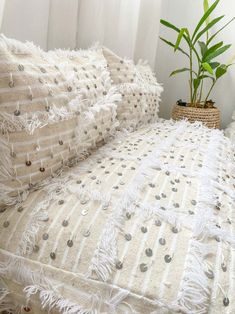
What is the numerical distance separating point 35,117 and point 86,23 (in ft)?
2.79

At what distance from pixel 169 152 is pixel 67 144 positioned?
1.23 feet

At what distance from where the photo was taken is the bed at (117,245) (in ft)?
1.58

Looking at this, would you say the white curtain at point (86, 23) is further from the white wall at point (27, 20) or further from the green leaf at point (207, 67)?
the green leaf at point (207, 67)

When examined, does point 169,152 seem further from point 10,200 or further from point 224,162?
point 10,200

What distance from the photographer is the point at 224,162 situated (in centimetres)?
99

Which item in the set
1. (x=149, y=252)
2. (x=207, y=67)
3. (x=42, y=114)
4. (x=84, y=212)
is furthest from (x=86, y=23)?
(x=149, y=252)

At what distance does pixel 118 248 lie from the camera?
1.73 feet

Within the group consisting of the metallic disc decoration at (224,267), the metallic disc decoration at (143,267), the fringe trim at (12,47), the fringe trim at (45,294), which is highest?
the fringe trim at (12,47)

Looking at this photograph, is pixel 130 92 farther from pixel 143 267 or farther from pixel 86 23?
pixel 143 267

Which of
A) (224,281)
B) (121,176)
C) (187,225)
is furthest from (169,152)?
(224,281)

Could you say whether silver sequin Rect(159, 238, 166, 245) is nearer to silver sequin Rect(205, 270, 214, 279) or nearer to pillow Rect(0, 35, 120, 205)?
silver sequin Rect(205, 270, 214, 279)

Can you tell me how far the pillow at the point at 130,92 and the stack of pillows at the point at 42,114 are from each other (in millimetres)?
252

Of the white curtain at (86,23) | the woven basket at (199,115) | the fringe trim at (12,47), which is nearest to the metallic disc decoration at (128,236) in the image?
the fringe trim at (12,47)

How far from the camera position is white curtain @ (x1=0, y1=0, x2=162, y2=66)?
1049 mm
